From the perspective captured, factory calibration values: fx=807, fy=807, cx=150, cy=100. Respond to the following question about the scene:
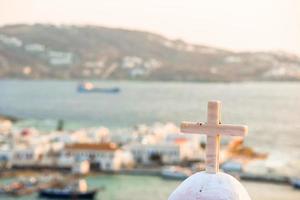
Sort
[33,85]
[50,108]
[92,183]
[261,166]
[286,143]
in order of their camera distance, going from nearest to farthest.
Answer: [92,183]
[261,166]
[286,143]
[50,108]
[33,85]

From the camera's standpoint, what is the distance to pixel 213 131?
5.51 feet

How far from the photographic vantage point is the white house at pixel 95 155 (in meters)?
16.3

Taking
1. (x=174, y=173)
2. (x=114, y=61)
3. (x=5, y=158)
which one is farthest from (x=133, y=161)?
(x=114, y=61)

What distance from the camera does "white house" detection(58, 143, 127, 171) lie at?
16297 mm

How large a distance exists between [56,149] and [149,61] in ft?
189

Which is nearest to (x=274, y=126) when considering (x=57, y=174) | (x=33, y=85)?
(x=57, y=174)

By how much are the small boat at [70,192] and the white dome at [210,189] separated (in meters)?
11.5

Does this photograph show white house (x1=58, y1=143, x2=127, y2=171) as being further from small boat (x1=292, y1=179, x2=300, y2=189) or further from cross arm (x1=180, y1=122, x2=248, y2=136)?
cross arm (x1=180, y1=122, x2=248, y2=136)

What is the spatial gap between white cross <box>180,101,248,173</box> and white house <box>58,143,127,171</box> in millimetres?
14458

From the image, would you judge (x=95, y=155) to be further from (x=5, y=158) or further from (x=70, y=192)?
(x=70, y=192)

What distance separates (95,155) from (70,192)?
3.65m

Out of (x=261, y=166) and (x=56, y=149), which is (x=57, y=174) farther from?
(x=261, y=166)

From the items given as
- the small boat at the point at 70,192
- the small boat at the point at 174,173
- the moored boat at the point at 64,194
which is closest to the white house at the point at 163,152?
the small boat at the point at 174,173

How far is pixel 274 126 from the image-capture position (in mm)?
30516
